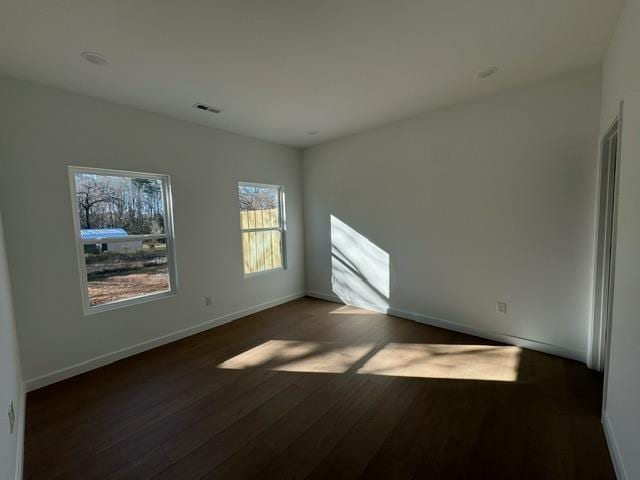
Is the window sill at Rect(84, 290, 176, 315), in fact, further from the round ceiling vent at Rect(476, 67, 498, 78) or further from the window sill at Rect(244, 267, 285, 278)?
the round ceiling vent at Rect(476, 67, 498, 78)

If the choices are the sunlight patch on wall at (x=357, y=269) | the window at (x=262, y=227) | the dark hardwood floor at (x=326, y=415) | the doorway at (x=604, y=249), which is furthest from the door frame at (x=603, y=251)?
the window at (x=262, y=227)

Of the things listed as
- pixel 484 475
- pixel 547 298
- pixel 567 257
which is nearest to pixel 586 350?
pixel 547 298

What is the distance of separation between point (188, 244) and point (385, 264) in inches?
103

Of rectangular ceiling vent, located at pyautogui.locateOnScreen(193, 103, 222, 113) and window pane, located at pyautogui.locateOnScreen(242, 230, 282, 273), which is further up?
rectangular ceiling vent, located at pyautogui.locateOnScreen(193, 103, 222, 113)

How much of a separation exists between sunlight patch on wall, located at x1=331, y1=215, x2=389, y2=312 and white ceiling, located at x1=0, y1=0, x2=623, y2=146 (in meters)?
1.94

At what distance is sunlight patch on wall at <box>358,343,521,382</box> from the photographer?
7.77 ft

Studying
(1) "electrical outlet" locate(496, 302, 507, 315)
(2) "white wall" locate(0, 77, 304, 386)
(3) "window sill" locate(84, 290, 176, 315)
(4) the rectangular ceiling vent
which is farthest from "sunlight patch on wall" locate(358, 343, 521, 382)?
(4) the rectangular ceiling vent

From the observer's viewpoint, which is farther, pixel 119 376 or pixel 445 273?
pixel 445 273

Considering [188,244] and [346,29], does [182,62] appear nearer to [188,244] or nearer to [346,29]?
[346,29]

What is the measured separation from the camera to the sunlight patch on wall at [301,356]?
257cm

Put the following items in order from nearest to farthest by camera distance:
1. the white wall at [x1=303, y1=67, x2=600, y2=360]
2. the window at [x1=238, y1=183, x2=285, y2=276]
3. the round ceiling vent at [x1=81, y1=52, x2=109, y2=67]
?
the round ceiling vent at [x1=81, y1=52, x2=109, y2=67] < the white wall at [x1=303, y1=67, x2=600, y2=360] < the window at [x1=238, y1=183, x2=285, y2=276]

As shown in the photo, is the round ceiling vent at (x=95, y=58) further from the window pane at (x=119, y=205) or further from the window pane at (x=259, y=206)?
the window pane at (x=259, y=206)

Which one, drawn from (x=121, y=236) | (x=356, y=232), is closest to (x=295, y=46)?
(x=121, y=236)

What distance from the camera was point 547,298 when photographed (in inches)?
104
